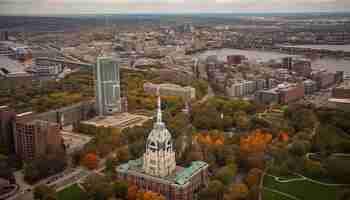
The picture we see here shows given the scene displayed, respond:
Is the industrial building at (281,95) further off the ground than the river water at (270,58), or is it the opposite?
the river water at (270,58)

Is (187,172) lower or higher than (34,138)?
lower

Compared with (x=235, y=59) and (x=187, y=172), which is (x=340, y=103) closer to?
(x=187, y=172)

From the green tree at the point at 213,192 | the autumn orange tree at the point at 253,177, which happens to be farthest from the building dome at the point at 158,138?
the autumn orange tree at the point at 253,177

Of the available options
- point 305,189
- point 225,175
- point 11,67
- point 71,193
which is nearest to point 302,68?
point 305,189

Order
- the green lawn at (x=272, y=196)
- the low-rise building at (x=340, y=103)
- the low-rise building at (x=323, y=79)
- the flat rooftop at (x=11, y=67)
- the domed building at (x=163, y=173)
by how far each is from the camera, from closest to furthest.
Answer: the green lawn at (x=272, y=196)
the domed building at (x=163, y=173)
the low-rise building at (x=340, y=103)
the flat rooftop at (x=11, y=67)
the low-rise building at (x=323, y=79)

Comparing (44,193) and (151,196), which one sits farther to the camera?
(44,193)

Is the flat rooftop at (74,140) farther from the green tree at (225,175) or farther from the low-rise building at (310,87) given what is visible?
the low-rise building at (310,87)

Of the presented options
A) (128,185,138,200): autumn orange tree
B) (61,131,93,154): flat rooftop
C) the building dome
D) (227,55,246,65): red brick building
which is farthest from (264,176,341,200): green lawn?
(227,55,246,65): red brick building
